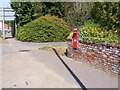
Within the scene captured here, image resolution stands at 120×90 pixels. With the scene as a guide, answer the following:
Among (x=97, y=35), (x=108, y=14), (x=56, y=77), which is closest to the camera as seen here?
(x=56, y=77)

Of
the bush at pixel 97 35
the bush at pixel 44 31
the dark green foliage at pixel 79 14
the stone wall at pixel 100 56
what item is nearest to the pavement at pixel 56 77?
the stone wall at pixel 100 56

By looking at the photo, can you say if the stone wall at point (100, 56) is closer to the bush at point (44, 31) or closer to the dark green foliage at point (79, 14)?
the bush at point (44, 31)

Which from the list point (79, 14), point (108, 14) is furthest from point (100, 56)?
point (79, 14)

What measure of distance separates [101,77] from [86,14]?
14762 mm

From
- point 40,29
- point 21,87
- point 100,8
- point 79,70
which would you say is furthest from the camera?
point 40,29

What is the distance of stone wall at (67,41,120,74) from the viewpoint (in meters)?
5.01

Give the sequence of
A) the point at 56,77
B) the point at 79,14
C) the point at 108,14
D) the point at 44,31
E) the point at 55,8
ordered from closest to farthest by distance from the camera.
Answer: the point at 56,77 < the point at 108,14 < the point at 44,31 < the point at 79,14 < the point at 55,8

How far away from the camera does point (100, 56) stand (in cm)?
568

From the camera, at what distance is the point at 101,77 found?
4867mm

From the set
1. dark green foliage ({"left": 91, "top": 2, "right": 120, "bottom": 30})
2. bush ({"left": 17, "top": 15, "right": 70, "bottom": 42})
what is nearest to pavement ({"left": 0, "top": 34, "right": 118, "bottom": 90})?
dark green foliage ({"left": 91, "top": 2, "right": 120, "bottom": 30})

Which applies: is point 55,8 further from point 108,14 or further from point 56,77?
point 56,77

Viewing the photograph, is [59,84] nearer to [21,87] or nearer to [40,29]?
[21,87]

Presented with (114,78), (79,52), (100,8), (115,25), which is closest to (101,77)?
(114,78)

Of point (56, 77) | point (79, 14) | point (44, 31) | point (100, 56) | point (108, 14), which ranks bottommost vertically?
point (56, 77)
